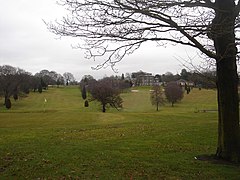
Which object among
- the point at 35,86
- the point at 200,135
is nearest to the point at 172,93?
the point at 35,86

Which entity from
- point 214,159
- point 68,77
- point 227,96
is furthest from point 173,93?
point 68,77

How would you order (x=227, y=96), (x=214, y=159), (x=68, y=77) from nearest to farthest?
(x=227, y=96)
(x=214, y=159)
(x=68, y=77)

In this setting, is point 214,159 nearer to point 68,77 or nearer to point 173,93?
point 173,93

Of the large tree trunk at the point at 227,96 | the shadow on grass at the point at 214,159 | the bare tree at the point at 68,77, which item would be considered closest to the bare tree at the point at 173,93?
the shadow on grass at the point at 214,159

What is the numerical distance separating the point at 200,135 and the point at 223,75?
703 centimetres

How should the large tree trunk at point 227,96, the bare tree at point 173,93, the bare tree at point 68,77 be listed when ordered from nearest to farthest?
the large tree trunk at point 227,96
the bare tree at point 173,93
the bare tree at point 68,77

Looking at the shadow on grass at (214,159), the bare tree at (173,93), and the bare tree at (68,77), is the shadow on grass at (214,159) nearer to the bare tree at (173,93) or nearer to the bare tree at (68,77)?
the bare tree at (173,93)

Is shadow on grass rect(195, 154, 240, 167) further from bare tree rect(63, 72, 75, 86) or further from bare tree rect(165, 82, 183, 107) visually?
bare tree rect(63, 72, 75, 86)

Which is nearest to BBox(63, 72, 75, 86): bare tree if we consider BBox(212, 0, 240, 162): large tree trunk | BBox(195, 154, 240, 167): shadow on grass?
BBox(195, 154, 240, 167): shadow on grass

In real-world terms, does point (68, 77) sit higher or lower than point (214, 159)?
higher

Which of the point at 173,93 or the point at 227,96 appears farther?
the point at 173,93

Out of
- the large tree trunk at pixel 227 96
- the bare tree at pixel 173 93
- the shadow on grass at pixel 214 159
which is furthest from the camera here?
the bare tree at pixel 173 93

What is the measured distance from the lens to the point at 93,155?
9.86 m

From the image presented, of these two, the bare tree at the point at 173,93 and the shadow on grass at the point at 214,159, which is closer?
the shadow on grass at the point at 214,159
